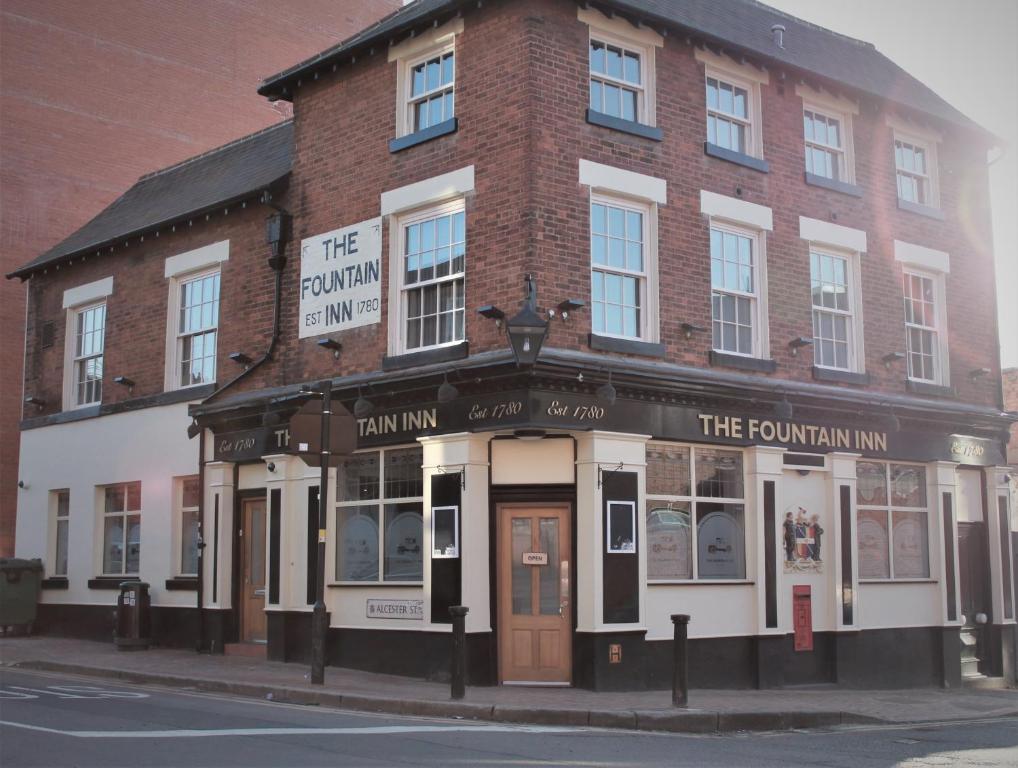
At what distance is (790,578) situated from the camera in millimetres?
16859

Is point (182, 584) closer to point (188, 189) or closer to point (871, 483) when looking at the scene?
point (188, 189)

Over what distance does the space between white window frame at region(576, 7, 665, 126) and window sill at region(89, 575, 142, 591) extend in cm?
1190

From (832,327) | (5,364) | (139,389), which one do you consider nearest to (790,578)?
(832,327)

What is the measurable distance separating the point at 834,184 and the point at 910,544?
5911 mm

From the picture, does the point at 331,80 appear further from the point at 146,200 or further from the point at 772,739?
the point at 772,739

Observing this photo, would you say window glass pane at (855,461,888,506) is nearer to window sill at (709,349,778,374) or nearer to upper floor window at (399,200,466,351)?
window sill at (709,349,778,374)

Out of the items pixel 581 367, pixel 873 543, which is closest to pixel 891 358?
pixel 873 543

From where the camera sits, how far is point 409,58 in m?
16.7

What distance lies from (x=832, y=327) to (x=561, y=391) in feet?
19.3

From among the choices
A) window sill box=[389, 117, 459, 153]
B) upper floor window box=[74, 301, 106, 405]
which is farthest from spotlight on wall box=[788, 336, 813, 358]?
upper floor window box=[74, 301, 106, 405]

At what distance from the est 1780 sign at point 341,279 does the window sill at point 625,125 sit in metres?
3.47

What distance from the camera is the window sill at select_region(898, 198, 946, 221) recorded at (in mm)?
19359

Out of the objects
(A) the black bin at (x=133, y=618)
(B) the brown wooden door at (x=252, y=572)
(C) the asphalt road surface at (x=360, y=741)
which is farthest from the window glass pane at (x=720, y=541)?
(A) the black bin at (x=133, y=618)

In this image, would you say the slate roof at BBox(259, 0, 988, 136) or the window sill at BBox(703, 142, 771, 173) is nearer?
the slate roof at BBox(259, 0, 988, 136)
